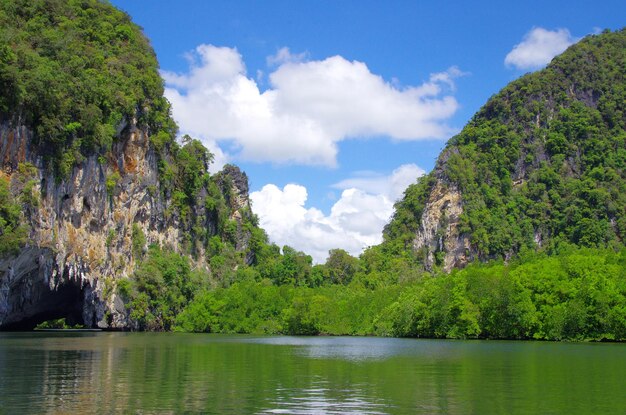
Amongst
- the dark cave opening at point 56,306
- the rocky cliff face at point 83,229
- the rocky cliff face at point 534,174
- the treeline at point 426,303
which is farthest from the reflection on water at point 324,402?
the rocky cliff face at point 534,174

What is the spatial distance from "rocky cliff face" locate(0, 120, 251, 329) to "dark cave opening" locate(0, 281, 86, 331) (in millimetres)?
130

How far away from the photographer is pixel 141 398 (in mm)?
20266

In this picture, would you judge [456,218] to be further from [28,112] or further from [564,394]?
[564,394]

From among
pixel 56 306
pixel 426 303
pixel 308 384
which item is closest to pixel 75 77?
pixel 56 306

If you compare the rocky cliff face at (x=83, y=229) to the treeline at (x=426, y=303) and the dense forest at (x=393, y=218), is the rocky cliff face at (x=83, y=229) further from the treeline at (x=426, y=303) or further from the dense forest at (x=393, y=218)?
the treeline at (x=426, y=303)

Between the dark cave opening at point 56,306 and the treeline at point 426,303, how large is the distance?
607 centimetres

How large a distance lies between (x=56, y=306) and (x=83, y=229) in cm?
1568

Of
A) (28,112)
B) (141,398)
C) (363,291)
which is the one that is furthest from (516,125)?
(141,398)

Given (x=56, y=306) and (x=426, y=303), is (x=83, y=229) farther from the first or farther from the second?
(x=426, y=303)

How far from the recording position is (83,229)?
73250 millimetres

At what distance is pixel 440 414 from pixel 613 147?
14387 centimetres

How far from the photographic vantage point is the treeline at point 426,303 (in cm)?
5844

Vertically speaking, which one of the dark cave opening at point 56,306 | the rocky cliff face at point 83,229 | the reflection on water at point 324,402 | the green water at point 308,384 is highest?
the rocky cliff face at point 83,229

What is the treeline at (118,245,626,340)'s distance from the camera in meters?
58.4
